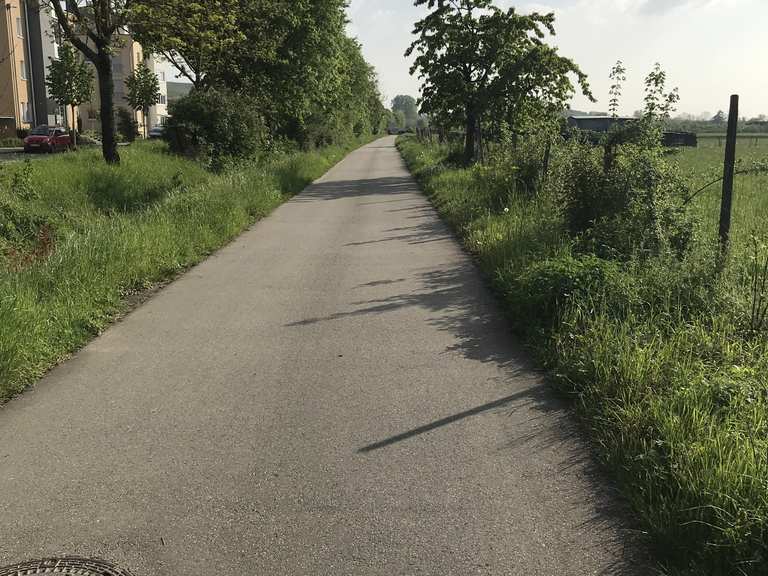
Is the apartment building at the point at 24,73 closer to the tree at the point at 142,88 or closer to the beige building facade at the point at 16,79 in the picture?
the beige building facade at the point at 16,79

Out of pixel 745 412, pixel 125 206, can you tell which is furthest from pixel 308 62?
pixel 745 412

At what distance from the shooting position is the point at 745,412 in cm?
399

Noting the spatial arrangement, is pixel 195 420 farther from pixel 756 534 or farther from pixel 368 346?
pixel 756 534

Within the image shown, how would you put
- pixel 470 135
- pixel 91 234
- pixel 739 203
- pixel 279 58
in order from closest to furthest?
1. pixel 91 234
2. pixel 739 203
3. pixel 470 135
4. pixel 279 58

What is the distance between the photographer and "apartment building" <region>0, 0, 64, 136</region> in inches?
1797

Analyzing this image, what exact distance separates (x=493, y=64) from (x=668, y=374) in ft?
76.6

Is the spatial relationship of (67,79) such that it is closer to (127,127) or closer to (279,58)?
(279,58)

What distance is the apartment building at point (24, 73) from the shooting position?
45647mm

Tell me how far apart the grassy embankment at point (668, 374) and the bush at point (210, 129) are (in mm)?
15968

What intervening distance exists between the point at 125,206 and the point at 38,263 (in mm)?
7312

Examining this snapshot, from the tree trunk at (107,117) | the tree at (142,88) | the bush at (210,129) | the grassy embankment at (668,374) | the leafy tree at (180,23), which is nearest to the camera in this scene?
the grassy embankment at (668,374)

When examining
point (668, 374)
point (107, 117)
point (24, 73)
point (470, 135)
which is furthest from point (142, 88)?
point (668, 374)

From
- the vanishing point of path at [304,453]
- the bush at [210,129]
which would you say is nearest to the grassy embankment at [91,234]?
the vanishing point of path at [304,453]

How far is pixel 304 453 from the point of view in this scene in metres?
4.11
